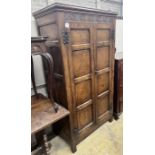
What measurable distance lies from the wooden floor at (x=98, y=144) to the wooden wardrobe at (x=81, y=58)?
10 centimetres

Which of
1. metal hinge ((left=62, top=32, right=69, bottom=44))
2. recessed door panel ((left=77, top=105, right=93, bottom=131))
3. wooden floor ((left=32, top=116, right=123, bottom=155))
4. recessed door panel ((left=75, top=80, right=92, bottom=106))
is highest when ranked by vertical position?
metal hinge ((left=62, top=32, right=69, bottom=44))

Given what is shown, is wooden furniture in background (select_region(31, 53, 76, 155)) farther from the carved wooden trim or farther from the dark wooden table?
the carved wooden trim

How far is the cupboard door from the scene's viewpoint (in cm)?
143

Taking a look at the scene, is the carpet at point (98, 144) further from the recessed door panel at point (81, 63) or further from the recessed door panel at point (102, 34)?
the recessed door panel at point (102, 34)

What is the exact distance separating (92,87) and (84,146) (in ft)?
2.57

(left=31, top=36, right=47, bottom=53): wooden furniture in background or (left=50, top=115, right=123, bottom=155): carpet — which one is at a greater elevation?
(left=31, top=36, right=47, bottom=53): wooden furniture in background

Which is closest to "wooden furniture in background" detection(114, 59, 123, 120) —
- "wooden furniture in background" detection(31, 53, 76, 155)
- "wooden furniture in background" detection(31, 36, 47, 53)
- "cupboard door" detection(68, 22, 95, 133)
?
"cupboard door" detection(68, 22, 95, 133)

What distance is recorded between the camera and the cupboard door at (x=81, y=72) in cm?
143

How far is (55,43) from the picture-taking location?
4.56 feet

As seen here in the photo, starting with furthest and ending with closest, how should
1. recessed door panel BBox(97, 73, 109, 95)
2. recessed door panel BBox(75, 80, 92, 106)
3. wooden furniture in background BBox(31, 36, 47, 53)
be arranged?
1. recessed door panel BBox(97, 73, 109, 95)
2. recessed door panel BBox(75, 80, 92, 106)
3. wooden furniture in background BBox(31, 36, 47, 53)
